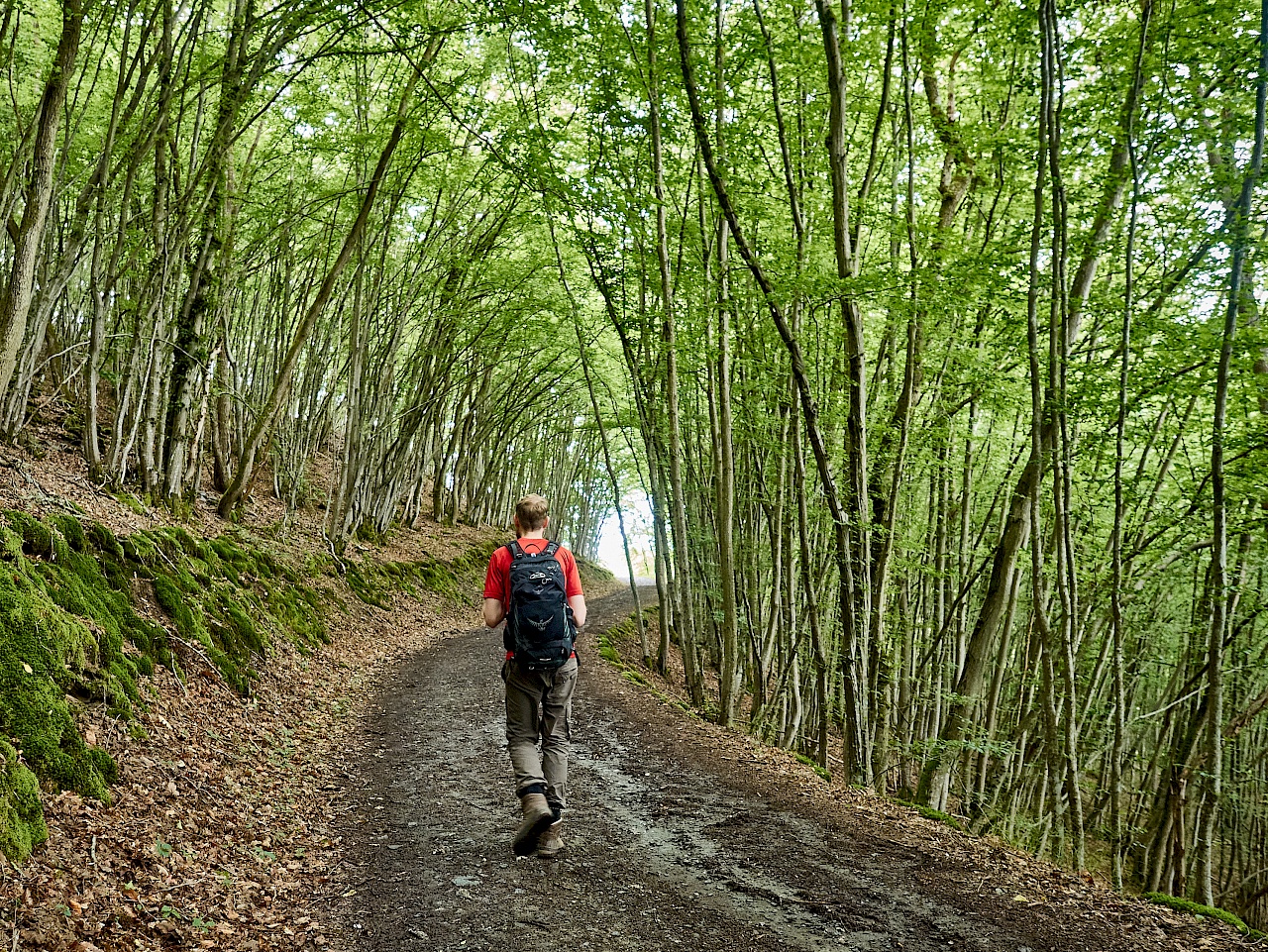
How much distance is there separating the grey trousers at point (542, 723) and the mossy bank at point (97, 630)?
1756 mm

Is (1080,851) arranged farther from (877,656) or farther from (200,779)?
(200,779)

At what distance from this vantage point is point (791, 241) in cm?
848

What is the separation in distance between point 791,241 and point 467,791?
633cm

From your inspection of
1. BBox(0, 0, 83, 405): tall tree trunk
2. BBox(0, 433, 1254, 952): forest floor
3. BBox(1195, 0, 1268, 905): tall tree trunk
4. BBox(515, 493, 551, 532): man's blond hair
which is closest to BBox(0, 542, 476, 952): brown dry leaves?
BBox(0, 433, 1254, 952): forest floor

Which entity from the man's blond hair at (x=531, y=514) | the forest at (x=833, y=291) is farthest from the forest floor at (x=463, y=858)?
the forest at (x=833, y=291)

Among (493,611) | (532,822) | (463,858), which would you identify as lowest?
(463,858)

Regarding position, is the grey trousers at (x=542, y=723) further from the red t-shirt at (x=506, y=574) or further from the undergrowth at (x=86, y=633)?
the undergrowth at (x=86, y=633)

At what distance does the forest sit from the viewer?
584cm

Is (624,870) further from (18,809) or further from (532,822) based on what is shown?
(18,809)

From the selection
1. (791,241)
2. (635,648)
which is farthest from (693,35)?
(635,648)

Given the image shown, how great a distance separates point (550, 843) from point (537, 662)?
0.89 metres

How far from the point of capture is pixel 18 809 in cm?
276

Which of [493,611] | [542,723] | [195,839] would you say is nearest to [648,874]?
[542,723]

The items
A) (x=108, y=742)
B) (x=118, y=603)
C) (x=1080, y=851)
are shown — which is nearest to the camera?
(x=108, y=742)
